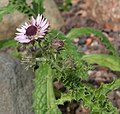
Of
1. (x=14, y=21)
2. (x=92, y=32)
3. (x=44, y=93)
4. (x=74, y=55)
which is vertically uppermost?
(x=14, y=21)

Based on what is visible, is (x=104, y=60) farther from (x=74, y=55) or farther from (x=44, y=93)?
(x=44, y=93)

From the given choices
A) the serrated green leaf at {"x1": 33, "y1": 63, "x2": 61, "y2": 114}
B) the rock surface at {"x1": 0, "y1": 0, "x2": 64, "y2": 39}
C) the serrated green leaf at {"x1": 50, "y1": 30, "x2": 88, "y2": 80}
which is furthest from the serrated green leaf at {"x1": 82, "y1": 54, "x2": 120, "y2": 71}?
the rock surface at {"x1": 0, "y1": 0, "x2": 64, "y2": 39}

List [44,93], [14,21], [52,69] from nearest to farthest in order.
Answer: [52,69]
[44,93]
[14,21]

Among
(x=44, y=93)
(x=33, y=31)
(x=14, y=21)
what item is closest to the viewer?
(x=33, y=31)

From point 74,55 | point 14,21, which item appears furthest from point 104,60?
point 14,21

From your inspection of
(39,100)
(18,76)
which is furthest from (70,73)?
(18,76)

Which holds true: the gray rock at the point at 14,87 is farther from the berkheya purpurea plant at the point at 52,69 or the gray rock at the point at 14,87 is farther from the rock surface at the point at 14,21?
the rock surface at the point at 14,21
